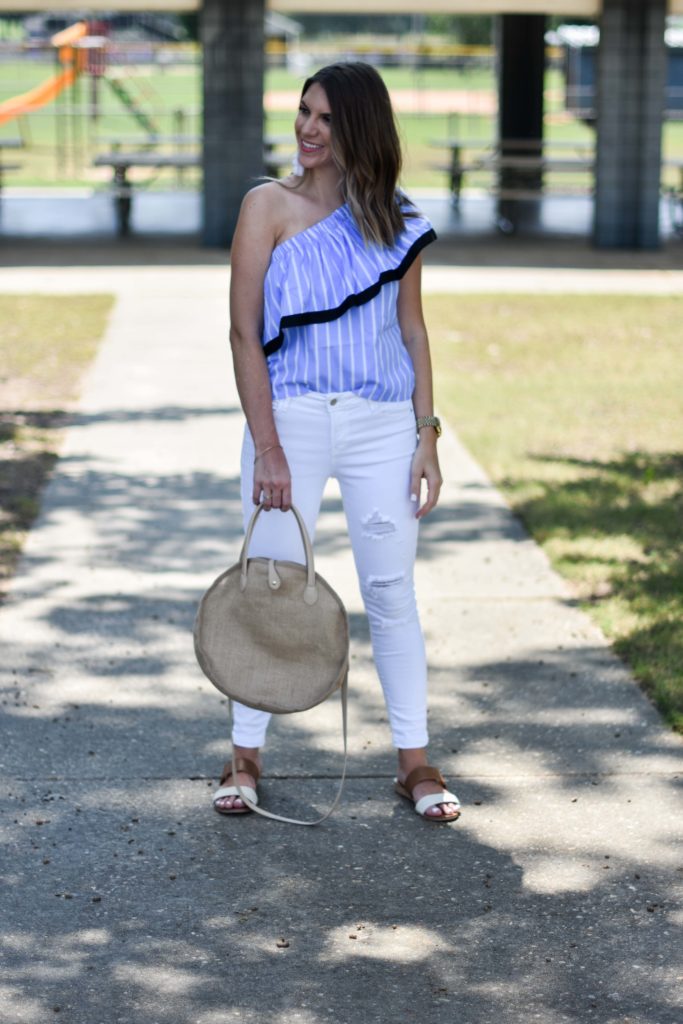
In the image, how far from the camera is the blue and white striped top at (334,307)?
3.79m

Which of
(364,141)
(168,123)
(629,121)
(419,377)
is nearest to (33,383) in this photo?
(419,377)

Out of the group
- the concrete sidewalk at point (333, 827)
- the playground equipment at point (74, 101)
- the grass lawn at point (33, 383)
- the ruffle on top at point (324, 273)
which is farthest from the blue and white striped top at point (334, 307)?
the playground equipment at point (74, 101)

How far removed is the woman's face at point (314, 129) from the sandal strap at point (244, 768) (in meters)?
1.54

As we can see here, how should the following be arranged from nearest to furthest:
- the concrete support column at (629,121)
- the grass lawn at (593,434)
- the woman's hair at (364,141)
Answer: the woman's hair at (364,141)
the grass lawn at (593,434)
the concrete support column at (629,121)

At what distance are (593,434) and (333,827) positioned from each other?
514cm

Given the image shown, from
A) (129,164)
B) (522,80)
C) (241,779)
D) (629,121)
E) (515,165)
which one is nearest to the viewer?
(241,779)

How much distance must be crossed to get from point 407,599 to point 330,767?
0.65 metres

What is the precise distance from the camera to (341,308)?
3.80 metres

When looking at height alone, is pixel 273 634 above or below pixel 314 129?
below

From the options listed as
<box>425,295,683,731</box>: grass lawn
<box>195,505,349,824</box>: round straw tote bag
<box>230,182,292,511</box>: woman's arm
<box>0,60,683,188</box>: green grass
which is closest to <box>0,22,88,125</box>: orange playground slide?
<box>0,60,683,188</box>: green grass

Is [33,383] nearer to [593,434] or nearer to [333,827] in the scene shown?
[593,434]

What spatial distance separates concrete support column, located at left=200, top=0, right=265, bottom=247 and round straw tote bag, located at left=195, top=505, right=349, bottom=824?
13.1 metres

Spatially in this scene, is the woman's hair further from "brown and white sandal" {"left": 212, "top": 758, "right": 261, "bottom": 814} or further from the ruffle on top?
"brown and white sandal" {"left": 212, "top": 758, "right": 261, "bottom": 814}

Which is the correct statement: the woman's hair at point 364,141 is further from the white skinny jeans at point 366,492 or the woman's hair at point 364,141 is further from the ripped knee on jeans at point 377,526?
the ripped knee on jeans at point 377,526
